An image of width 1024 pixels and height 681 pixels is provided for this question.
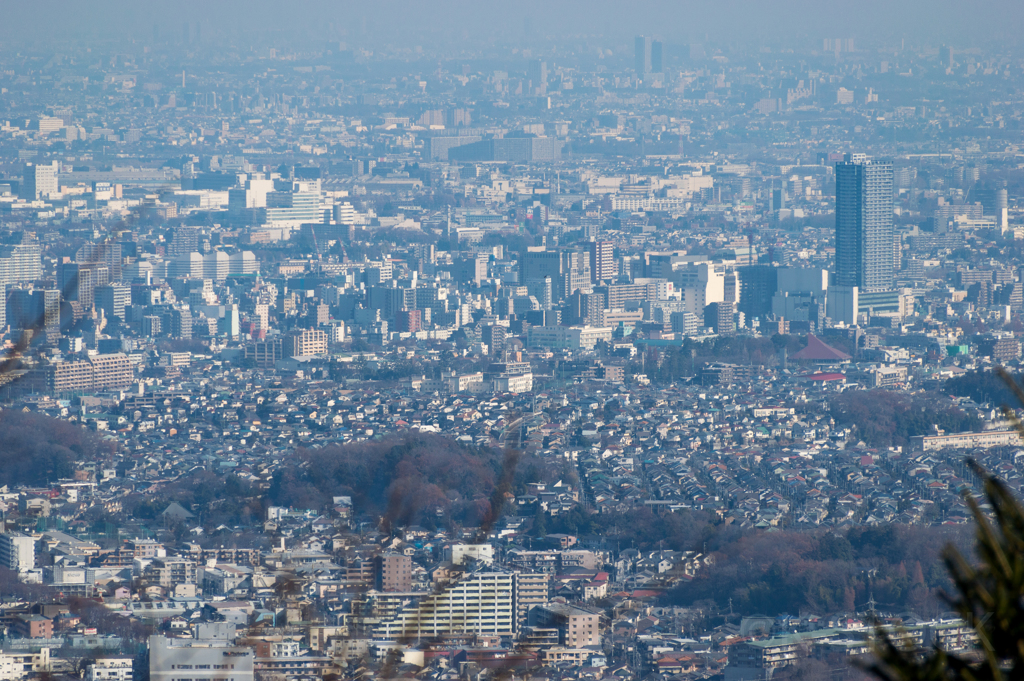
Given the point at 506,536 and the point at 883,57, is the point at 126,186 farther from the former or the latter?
the point at 883,57

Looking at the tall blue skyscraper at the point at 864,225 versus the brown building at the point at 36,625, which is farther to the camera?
the tall blue skyscraper at the point at 864,225

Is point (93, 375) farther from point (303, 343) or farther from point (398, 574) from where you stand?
point (398, 574)

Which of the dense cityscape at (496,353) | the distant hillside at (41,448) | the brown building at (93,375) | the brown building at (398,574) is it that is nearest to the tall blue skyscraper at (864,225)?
the dense cityscape at (496,353)

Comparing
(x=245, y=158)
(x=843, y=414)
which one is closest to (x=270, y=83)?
(x=245, y=158)

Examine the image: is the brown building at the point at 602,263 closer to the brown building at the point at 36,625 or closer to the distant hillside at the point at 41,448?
the distant hillside at the point at 41,448

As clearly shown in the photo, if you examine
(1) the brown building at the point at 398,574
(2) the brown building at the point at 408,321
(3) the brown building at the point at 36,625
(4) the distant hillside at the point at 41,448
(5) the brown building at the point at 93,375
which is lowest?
(2) the brown building at the point at 408,321

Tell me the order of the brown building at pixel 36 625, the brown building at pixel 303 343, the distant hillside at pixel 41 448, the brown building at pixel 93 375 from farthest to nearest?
the brown building at pixel 303 343 < the brown building at pixel 93 375 < the distant hillside at pixel 41 448 < the brown building at pixel 36 625

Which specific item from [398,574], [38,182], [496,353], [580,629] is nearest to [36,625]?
[398,574]
